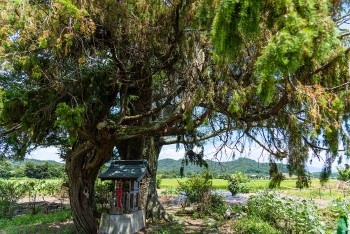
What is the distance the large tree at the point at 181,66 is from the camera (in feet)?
9.27

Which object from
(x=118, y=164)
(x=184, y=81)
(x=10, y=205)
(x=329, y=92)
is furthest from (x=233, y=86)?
(x=10, y=205)

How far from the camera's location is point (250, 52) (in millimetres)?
5348

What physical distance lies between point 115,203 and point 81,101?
302 cm

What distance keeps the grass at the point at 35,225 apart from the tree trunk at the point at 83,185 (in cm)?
102

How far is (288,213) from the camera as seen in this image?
26.9 feet

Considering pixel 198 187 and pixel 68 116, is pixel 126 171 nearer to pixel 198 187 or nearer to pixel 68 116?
pixel 68 116

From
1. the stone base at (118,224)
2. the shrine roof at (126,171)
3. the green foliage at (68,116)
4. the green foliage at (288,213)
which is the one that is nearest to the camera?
the green foliage at (68,116)

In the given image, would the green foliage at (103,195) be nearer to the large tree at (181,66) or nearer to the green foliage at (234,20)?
the large tree at (181,66)

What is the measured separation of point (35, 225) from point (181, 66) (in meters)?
7.80

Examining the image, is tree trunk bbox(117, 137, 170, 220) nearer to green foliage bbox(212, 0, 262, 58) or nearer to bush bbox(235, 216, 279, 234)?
bush bbox(235, 216, 279, 234)

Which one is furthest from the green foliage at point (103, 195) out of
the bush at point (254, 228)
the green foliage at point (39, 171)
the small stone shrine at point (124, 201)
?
the green foliage at point (39, 171)

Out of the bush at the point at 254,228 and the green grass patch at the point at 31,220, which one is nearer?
the bush at the point at 254,228

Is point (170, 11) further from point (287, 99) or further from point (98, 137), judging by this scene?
point (98, 137)

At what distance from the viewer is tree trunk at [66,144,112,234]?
8.34 metres
